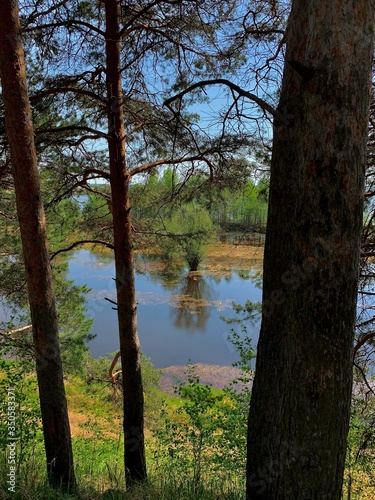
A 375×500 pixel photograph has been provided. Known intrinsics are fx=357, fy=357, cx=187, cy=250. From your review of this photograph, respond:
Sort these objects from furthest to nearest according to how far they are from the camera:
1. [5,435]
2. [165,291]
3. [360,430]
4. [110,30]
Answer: [165,291], [360,430], [110,30], [5,435]

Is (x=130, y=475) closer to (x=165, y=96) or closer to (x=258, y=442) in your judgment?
(x=258, y=442)

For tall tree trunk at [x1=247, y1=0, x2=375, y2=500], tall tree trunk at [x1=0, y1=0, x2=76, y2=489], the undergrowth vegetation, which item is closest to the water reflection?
the undergrowth vegetation

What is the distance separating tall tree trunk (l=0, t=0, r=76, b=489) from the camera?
2246 millimetres

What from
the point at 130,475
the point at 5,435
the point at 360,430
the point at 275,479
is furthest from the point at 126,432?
the point at 275,479

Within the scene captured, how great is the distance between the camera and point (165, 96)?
3.55m

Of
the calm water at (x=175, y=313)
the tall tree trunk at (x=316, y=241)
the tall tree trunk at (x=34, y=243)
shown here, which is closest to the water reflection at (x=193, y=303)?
the calm water at (x=175, y=313)

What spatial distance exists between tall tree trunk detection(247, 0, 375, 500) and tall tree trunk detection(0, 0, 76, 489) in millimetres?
1642

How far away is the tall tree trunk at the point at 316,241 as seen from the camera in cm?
117

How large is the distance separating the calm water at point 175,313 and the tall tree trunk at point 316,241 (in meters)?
6.66

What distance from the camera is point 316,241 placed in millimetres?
1212

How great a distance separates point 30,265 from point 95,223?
200 centimetres

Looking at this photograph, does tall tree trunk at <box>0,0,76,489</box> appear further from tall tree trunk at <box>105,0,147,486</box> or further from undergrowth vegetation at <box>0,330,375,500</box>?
tall tree trunk at <box>105,0,147,486</box>

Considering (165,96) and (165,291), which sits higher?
(165,96)

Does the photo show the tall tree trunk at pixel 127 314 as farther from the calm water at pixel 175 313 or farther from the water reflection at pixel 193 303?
the water reflection at pixel 193 303
